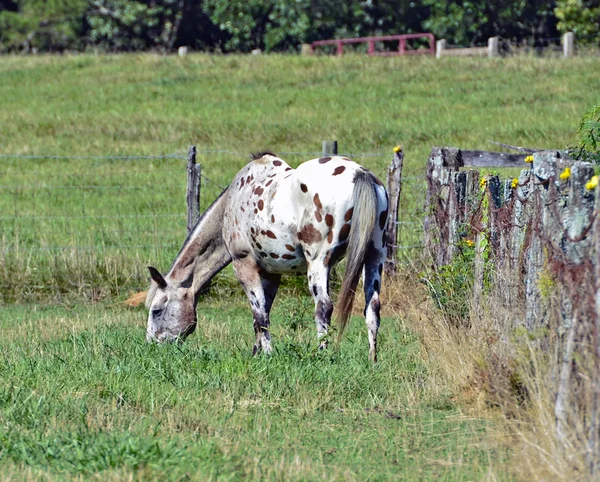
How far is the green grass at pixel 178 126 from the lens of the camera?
14.0 meters

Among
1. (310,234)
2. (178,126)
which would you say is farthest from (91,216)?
(178,126)

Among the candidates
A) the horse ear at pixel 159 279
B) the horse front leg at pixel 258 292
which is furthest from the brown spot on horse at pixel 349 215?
the horse ear at pixel 159 279

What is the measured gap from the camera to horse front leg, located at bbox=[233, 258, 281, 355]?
8625 millimetres

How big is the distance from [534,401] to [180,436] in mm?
1954

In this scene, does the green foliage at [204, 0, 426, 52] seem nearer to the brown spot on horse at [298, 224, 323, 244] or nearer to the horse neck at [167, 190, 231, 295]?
the horse neck at [167, 190, 231, 295]

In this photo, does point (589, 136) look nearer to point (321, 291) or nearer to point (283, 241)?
point (321, 291)

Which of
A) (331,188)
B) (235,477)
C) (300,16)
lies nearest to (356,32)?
(300,16)

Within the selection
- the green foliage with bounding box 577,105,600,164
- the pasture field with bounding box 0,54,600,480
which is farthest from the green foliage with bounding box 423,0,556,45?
the green foliage with bounding box 577,105,600,164

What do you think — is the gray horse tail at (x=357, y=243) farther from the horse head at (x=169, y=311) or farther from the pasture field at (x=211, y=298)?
the horse head at (x=169, y=311)

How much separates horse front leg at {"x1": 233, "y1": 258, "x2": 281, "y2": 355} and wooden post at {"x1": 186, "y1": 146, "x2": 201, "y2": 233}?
4115mm

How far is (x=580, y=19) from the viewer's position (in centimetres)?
4306

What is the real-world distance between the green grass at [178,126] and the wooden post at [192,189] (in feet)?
2.68

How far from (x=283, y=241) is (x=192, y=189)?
4929mm

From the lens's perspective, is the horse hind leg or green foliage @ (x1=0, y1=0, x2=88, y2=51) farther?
green foliage @ (x1=0, y1=0, x2=88, y2=51)
